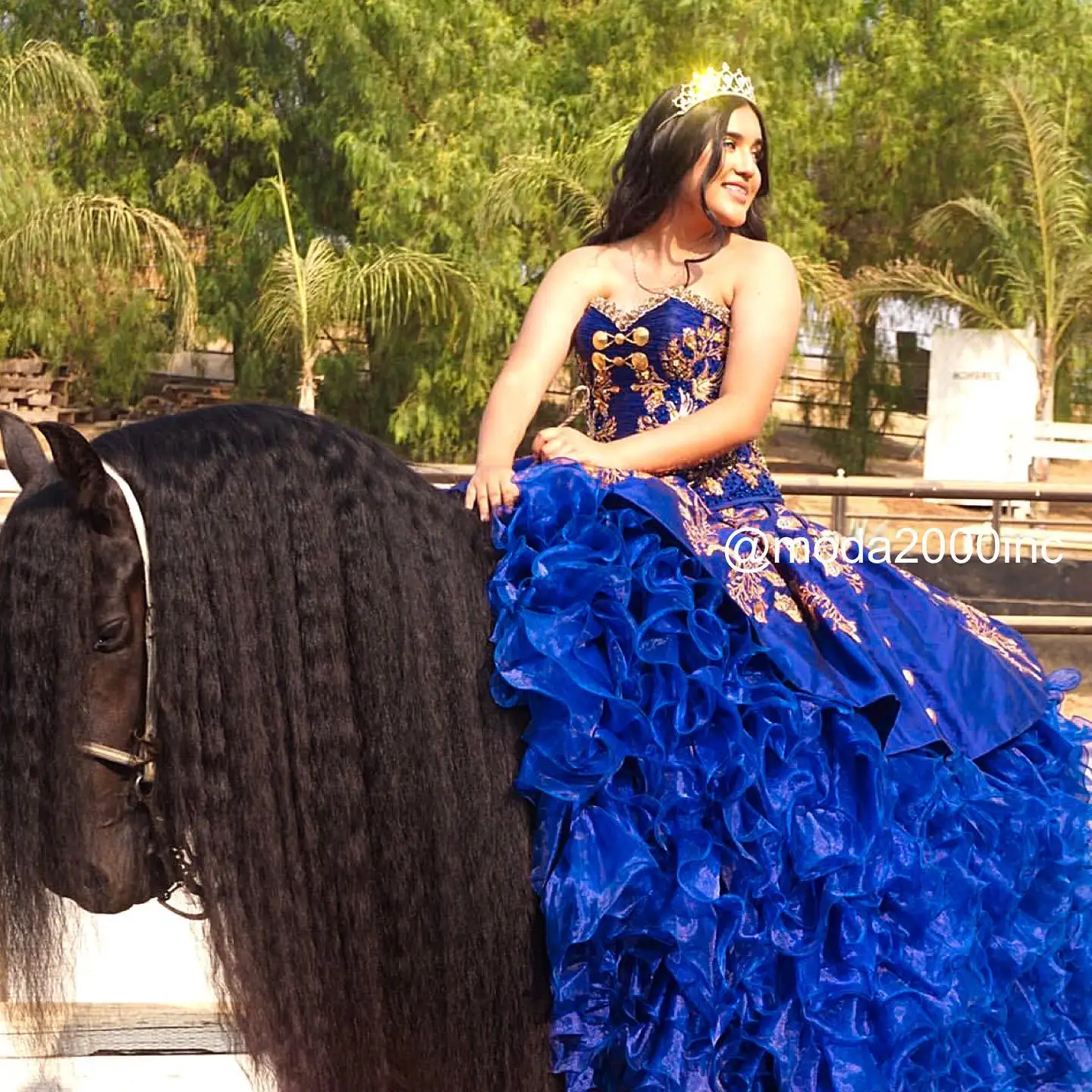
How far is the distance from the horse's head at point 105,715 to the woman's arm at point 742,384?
0.71 m

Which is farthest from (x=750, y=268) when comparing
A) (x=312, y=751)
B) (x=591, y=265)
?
(x=312, y=751)

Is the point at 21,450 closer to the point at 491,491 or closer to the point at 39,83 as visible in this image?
the point at 491,491

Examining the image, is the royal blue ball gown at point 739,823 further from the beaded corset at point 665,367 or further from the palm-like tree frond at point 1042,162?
the palm-like tree frond at point 1042,162

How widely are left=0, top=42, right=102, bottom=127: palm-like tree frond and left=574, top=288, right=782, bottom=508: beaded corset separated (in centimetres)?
1095

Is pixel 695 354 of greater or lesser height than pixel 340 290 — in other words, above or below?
below

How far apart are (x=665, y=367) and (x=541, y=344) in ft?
0.68

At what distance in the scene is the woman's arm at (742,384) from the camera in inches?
78.7

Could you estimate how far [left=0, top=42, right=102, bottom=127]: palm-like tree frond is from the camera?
1147cm

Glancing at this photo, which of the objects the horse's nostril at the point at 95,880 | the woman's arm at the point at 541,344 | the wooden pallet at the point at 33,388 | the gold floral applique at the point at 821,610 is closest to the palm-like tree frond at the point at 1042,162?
the wooden pallet at the point at 33,388

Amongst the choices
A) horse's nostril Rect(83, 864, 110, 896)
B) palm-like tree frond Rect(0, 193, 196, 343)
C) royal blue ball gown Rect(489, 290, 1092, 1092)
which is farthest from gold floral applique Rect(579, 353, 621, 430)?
palm-like tree frond Rect(0, 193, 196, 343)

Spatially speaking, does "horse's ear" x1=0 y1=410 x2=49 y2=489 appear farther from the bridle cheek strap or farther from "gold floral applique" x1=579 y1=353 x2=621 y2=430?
"gold floral applique" x1=579 y1=353 x2=621 y2=430

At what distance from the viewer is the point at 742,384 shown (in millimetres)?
2055

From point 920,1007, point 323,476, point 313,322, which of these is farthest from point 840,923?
point 313,322

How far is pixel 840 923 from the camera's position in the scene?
1.78 m
